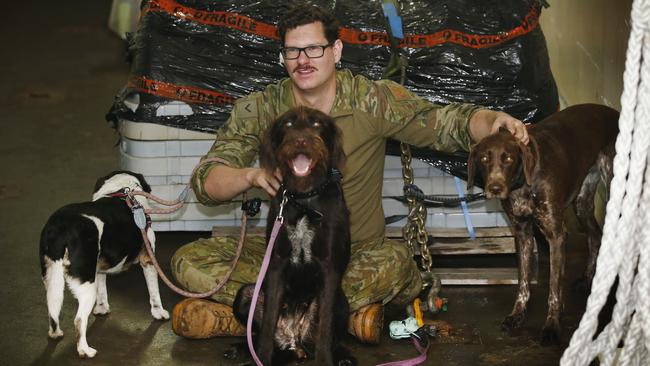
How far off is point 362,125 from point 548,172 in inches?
31.7

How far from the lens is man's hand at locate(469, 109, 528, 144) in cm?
416

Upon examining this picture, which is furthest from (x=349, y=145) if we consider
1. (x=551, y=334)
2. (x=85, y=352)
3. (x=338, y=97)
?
(x=85, y=352)

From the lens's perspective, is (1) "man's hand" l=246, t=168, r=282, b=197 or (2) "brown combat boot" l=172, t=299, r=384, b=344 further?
(2) "brown combat boot" l=172, t=299, r=384, b=344

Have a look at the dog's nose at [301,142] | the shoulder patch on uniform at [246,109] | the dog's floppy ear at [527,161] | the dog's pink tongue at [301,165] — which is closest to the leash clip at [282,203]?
the dog's pink tongue at [301,165]

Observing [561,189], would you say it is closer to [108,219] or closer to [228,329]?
[228,329]

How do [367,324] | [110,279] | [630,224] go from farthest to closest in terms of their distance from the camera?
[110,279], [367,324], [630,224]

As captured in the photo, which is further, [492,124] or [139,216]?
[139,216]

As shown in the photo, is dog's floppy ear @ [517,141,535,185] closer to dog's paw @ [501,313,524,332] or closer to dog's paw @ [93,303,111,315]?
dog's paw @ [501,313,524,332]

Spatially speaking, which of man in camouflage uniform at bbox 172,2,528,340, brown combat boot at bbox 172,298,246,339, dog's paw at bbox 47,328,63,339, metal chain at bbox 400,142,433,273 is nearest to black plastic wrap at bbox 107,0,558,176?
metal chain at bbox 400,142,433,273

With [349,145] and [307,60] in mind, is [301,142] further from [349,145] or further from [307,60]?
[349,145]

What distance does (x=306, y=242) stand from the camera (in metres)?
4.04

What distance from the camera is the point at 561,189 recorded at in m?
4.48

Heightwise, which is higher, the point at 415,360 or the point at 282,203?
the point at 282,203

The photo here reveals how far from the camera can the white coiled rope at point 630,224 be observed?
2.79 m
